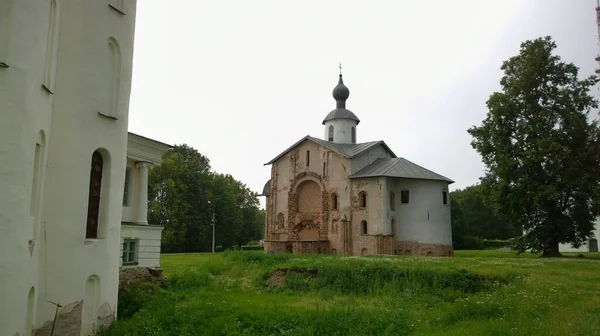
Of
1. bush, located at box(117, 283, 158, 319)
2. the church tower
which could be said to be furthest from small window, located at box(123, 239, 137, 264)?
the church tower

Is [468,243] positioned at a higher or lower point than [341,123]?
lower

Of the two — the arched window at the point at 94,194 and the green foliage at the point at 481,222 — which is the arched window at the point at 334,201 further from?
the green foliage at the point at 481,222

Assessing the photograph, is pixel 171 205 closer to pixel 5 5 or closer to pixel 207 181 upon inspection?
pixel 207 181

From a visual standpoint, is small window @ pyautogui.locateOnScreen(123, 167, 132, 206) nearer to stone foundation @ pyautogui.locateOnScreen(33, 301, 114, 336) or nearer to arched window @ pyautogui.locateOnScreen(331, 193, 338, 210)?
stone foundation @ pyautogui.locateOnScreen(33, 301, 114, 336)

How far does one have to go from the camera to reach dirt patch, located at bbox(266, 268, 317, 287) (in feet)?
65.4

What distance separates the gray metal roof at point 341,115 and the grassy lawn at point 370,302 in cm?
2189

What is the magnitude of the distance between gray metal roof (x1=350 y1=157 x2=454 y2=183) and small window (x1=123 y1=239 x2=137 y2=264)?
2060 centimetres

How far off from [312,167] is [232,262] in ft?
45.9

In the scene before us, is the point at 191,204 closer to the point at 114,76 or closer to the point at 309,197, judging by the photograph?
the point at 309,197

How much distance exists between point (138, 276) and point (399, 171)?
2222cm

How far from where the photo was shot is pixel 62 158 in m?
10.1

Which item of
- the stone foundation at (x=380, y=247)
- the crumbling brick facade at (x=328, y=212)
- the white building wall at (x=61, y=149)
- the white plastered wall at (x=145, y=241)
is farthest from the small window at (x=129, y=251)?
the stone foundation at (x=380, y=247)

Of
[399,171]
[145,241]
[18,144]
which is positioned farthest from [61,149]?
[399,171]

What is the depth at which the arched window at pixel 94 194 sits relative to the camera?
10.9 metres
